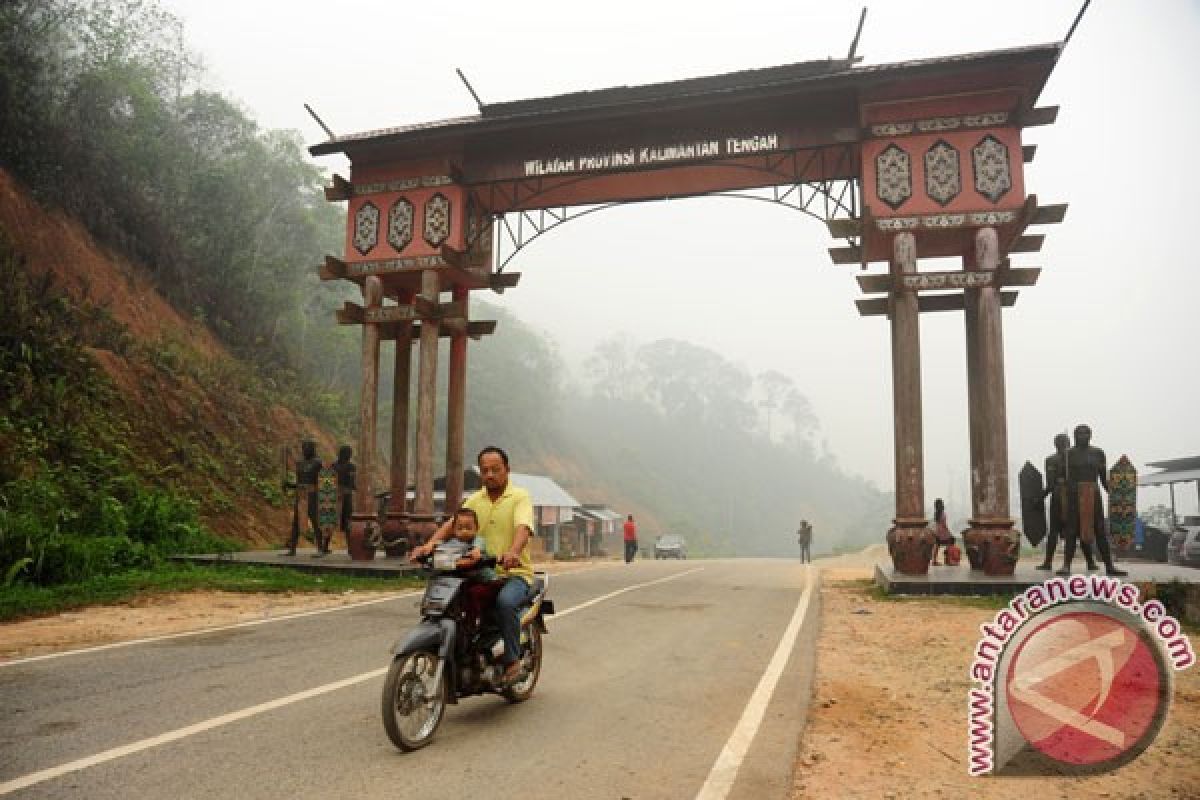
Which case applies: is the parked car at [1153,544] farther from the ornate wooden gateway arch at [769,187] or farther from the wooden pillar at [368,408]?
the wooden pillar at [368,408]

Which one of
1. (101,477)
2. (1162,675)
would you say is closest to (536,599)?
(1162,675)

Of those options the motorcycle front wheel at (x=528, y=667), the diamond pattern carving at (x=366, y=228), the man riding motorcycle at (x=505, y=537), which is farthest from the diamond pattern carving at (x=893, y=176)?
the motorcycle front wheel at (x=528, y=667)

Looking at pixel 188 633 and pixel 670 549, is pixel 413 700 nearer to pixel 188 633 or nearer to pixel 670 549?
pixel 188 633

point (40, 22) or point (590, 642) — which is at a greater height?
point (40, 22)

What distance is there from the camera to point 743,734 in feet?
14.4

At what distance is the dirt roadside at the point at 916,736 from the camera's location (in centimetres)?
355

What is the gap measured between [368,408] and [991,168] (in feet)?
41.0

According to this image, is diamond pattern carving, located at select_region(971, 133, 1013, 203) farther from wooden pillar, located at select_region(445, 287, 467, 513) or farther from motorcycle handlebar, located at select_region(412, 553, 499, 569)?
motorcycle handlebar, located at select_region(412, 553, 499, 569)

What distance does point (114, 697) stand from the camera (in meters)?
5.16

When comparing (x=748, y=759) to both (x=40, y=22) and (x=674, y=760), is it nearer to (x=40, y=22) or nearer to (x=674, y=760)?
(x=674, y=760)

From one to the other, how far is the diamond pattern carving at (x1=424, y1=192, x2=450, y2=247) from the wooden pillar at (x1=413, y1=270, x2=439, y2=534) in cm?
74

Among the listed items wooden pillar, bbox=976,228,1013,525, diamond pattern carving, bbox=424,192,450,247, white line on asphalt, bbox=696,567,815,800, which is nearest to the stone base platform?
wooden pillar, bbox=976,228,1013,525

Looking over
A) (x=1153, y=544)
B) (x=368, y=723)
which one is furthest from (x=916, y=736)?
(x=1153, y=544)

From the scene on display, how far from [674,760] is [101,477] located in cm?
1652
